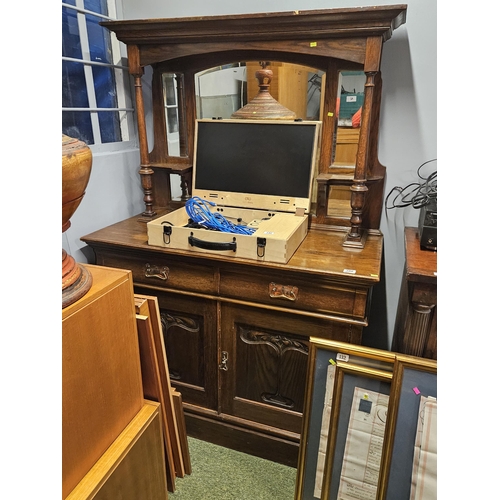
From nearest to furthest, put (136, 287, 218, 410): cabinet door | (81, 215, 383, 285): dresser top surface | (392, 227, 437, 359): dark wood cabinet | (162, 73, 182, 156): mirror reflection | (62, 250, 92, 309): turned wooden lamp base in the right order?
(62, 250, 92, 309): turned wooden lamp base, (392, 227, 437, 359): dark wood cabinet, (81, 215, 383, 285): dresser top surface, (136, 287, 218, 410): cabinet door, (162, 73, 182, 156): mirror reflection

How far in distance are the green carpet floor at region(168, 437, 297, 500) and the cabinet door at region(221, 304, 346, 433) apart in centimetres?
18

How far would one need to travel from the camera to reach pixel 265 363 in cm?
147

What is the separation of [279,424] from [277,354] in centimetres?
31

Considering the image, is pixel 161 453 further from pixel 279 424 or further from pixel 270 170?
pixel 270 170

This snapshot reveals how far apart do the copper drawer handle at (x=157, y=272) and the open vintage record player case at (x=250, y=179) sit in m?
0.11

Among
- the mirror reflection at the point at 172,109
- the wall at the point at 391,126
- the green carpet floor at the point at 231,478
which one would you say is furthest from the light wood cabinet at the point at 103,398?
the mirror reflection at the point at 172,109

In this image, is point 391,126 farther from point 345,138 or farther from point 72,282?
point 72,282

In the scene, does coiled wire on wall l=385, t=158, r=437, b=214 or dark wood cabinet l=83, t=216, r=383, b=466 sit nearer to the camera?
dark wood cabinet l=83, t=216, r=383, b=466

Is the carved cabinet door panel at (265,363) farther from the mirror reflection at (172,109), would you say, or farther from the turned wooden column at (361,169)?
the mirror reflection at (172,109)

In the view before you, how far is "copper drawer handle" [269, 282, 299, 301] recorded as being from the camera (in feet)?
4.29

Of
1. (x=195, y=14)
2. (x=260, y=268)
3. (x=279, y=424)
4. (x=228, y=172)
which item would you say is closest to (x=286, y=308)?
(x=260, y=268)

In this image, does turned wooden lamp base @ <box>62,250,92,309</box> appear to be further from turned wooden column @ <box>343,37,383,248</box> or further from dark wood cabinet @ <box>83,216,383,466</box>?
turned wooden column @ <box>343,37,383,248</box>

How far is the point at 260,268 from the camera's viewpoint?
1.31m

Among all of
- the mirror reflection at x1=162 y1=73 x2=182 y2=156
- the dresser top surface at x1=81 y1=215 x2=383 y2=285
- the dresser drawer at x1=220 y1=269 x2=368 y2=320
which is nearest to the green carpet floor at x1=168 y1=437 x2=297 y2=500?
the dresser drawer at x1=220 y1=269 x2=368 y2=320
